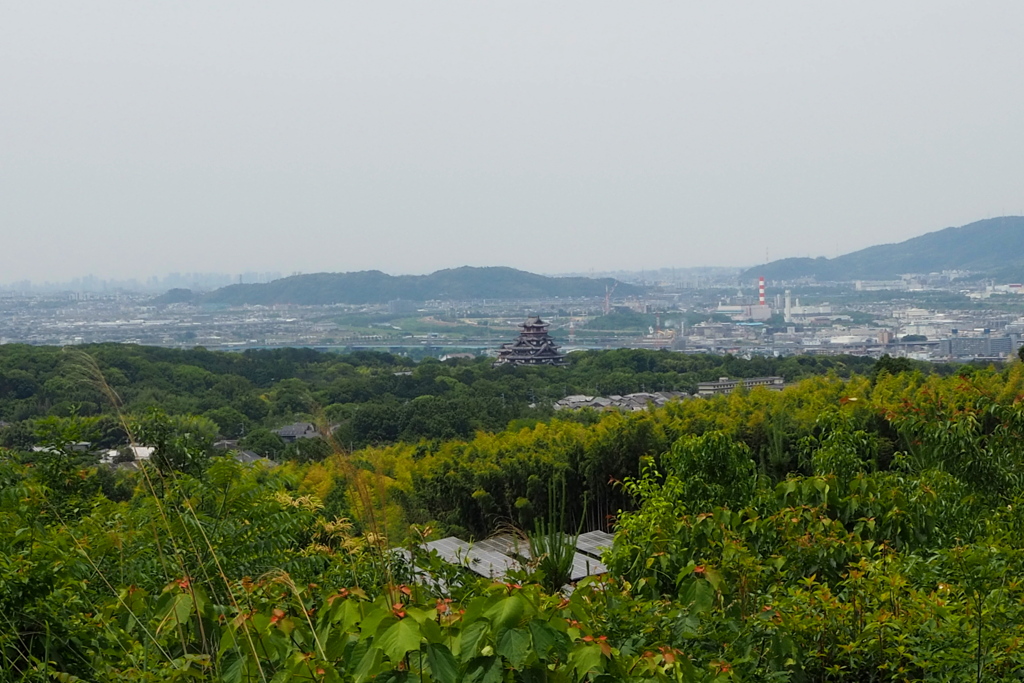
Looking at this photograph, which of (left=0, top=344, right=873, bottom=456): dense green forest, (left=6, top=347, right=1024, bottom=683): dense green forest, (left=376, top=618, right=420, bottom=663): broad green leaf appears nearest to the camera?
(left=376, top=618, right=420, bottom=663): broad green leaf

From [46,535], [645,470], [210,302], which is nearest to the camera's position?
[46,535]

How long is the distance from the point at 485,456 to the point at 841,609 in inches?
194

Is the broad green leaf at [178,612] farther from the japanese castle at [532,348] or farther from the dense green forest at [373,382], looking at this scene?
the japanese castle at [532,348]

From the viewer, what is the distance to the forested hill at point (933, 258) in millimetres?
49875

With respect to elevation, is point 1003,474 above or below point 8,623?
below

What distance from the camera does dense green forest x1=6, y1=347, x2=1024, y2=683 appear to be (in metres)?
1.01

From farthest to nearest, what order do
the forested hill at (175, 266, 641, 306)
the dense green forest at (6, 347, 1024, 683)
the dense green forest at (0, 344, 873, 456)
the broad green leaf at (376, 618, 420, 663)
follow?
the forested hill at (175, 266, 641, 306) < the dense green forest at (0, 344, 873, 456) < the dense green forest at (6, 347, 1024, 683) < the broad green leaf at (376, 618, 420, 663)

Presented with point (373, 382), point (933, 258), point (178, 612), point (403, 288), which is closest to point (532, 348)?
point (373, 382)

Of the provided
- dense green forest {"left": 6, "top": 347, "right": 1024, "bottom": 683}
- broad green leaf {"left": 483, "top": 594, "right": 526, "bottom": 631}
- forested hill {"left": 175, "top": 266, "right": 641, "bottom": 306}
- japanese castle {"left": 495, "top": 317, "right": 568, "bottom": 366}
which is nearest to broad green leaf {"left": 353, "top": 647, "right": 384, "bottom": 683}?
dense green forest {"left": 6, "top": 347, "right": 1024, "bottom": 683}

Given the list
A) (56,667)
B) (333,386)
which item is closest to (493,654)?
(56,667)

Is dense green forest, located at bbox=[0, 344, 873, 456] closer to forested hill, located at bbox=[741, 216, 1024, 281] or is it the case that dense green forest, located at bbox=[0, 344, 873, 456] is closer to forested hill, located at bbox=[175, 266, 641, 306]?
forested hill, located at bbox=[175, 266, 641, 306]

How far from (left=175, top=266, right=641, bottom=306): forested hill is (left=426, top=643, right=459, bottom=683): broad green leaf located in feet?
187

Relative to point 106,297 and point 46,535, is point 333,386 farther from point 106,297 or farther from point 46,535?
point 106,297

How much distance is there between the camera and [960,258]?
55219mm
